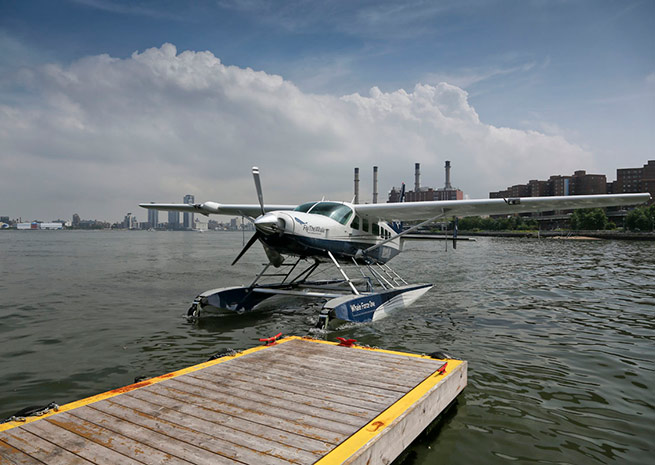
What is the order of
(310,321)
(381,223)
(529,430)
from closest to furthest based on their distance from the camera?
1. (529,430)
2. (310,321)
3. (381,223)

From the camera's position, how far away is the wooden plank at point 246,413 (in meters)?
3.19

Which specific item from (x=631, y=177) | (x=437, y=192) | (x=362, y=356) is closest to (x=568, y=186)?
(x=631, y=177)

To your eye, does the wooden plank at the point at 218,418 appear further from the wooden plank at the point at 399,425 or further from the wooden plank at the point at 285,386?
the wooden plank at the point at 285,386

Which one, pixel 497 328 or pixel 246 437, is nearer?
pixel 246 437

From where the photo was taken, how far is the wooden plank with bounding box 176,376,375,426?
3535 millimetres

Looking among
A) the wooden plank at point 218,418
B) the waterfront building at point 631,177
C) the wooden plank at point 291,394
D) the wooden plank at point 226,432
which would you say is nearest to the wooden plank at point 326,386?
the wooden plank at point 291,394

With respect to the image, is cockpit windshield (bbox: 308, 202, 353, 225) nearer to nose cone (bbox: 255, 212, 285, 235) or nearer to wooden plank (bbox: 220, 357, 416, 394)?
nose cone (bbox: 255, 212, 285, 235)

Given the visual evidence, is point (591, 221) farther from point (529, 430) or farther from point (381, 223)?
point (529, 430)

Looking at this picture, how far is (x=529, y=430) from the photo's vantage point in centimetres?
425

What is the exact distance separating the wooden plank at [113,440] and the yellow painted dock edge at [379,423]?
1.08 meters

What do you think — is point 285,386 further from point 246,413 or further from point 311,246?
point 311,246

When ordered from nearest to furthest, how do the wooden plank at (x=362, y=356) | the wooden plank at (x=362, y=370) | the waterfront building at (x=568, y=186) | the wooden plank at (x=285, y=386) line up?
1. the wooden plank at (x=285, y=386)
2. the wooden plank at (x=362, y=370)
3. the wooden plank at (x=362, y=356)
4. the waterfront building at (x=568, y=186)

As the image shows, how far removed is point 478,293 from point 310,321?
7.31 meters

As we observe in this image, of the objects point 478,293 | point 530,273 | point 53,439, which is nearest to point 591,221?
point 530,273
